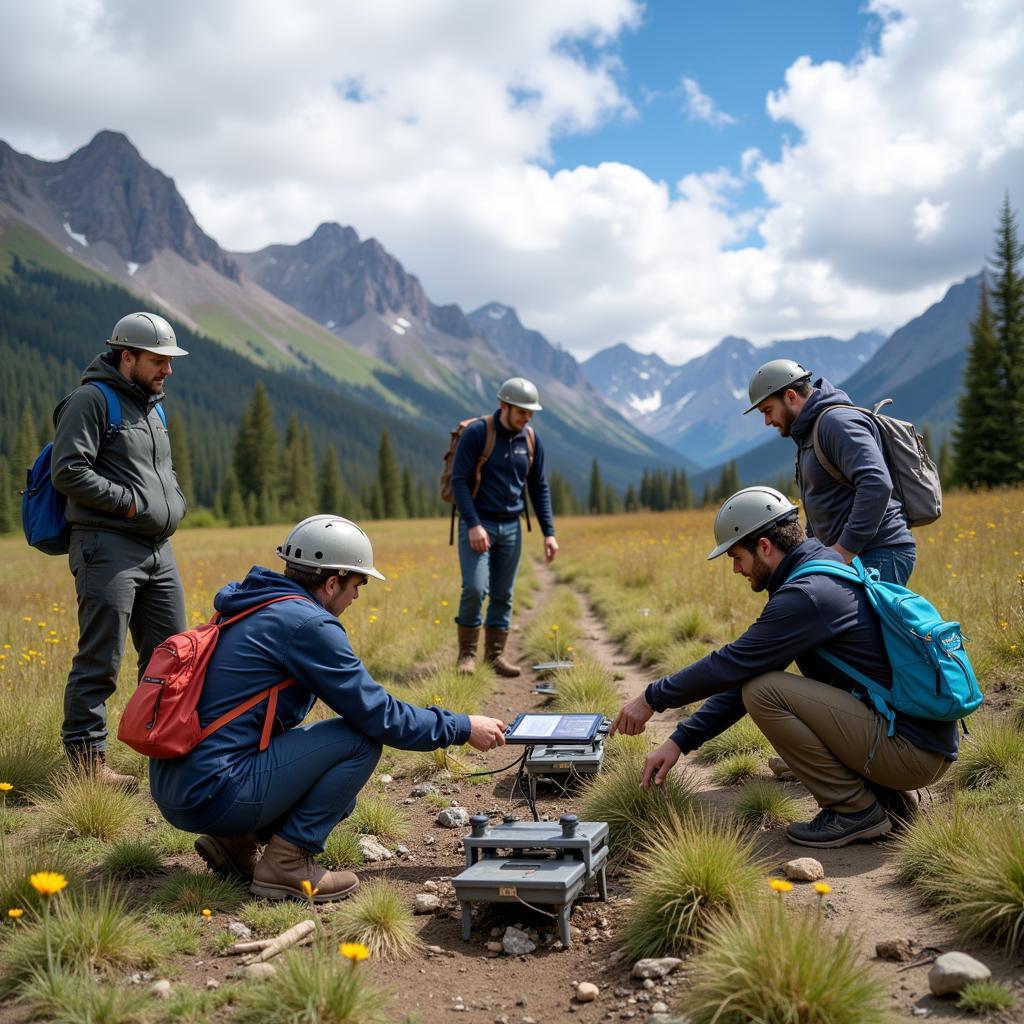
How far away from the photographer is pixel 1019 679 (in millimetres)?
6547

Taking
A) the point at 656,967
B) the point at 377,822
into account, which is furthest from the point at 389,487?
the point at 656,967

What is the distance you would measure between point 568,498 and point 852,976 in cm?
12867

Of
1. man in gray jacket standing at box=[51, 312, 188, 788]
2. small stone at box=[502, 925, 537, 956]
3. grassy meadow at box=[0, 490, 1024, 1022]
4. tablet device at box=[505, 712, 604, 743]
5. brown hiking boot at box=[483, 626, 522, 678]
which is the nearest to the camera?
grassy meadow at box=[0, 490, 1024, 1022]

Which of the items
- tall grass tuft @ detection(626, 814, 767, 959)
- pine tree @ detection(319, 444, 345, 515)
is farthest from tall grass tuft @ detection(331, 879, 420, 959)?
pine tree @ detection(319, 444, 345, 515)

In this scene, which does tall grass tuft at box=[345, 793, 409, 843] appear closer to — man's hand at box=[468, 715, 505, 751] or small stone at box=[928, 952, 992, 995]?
man's hand at box=[468, 715, 505, 751]

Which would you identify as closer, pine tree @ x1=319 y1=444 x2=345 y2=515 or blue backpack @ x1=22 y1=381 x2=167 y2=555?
blue backpack @ x1=22 y1=381 x2=167 y2=555

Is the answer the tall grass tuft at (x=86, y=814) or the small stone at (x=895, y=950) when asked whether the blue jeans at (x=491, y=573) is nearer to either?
the tall grass tuft at (x=86, y=814)

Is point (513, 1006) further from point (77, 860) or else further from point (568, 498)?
point (568, 498)

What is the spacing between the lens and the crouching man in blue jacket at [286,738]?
165 inches

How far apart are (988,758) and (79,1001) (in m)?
4.96

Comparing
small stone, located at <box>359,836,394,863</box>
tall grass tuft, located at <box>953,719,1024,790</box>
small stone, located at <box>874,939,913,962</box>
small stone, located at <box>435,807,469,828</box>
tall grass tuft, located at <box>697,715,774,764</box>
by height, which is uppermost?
tall grass tuft, located at <box>953,719,1024,790</box>

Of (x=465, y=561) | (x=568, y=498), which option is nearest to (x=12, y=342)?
(x=568, y=498)

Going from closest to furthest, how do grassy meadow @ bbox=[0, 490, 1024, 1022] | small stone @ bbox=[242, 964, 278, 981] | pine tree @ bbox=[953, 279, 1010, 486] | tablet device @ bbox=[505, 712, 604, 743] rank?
1. grassy meadow @ bbox=[0, 490, 1024, 1022]
2. small stone @ bbox=[242, 964, 278, 981]
3. tablet device @ bbox=[505, 712, 604, 743]
4. pine tree @ bbox=[953, 279, 1010, 486]

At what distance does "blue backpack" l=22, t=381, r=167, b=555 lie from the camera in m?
5.98
